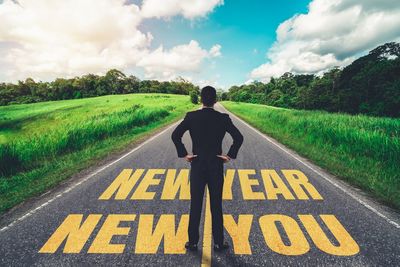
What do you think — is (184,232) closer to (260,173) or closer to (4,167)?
(260,173)

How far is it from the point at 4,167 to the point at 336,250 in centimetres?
834

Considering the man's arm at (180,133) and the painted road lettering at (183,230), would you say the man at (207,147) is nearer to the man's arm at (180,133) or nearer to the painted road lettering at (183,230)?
the man's arm at (180,133)

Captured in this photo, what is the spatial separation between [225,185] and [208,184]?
8.51 ft

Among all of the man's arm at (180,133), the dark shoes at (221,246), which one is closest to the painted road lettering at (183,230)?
the dark shoes at (221,246)

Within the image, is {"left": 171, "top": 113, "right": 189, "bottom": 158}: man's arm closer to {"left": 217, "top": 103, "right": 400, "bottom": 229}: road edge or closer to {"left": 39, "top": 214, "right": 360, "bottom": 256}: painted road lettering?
{"left": 39, "top": 214, "right": 360, "bottom": 256}: painted road lettering

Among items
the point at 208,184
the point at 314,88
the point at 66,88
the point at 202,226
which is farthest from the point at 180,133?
the point at 66,88

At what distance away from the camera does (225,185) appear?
18.6ft

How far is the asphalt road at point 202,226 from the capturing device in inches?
122

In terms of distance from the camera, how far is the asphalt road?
3107 millimetres

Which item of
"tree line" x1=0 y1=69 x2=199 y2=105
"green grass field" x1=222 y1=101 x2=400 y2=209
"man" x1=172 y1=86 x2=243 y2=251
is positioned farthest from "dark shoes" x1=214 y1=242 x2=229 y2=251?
"tree line" x1=0 y1=69 x2=199 y2=105

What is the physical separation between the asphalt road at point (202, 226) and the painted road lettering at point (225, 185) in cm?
2

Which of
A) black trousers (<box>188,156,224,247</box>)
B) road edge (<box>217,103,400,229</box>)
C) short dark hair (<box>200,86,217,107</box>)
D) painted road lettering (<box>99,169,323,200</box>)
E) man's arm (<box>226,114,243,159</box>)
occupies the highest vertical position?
short dark hair (<box>200,86,217,107</box>)

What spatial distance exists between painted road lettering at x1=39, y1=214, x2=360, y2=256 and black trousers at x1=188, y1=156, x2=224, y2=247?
0.39 meters

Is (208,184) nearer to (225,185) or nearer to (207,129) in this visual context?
(207,129)
